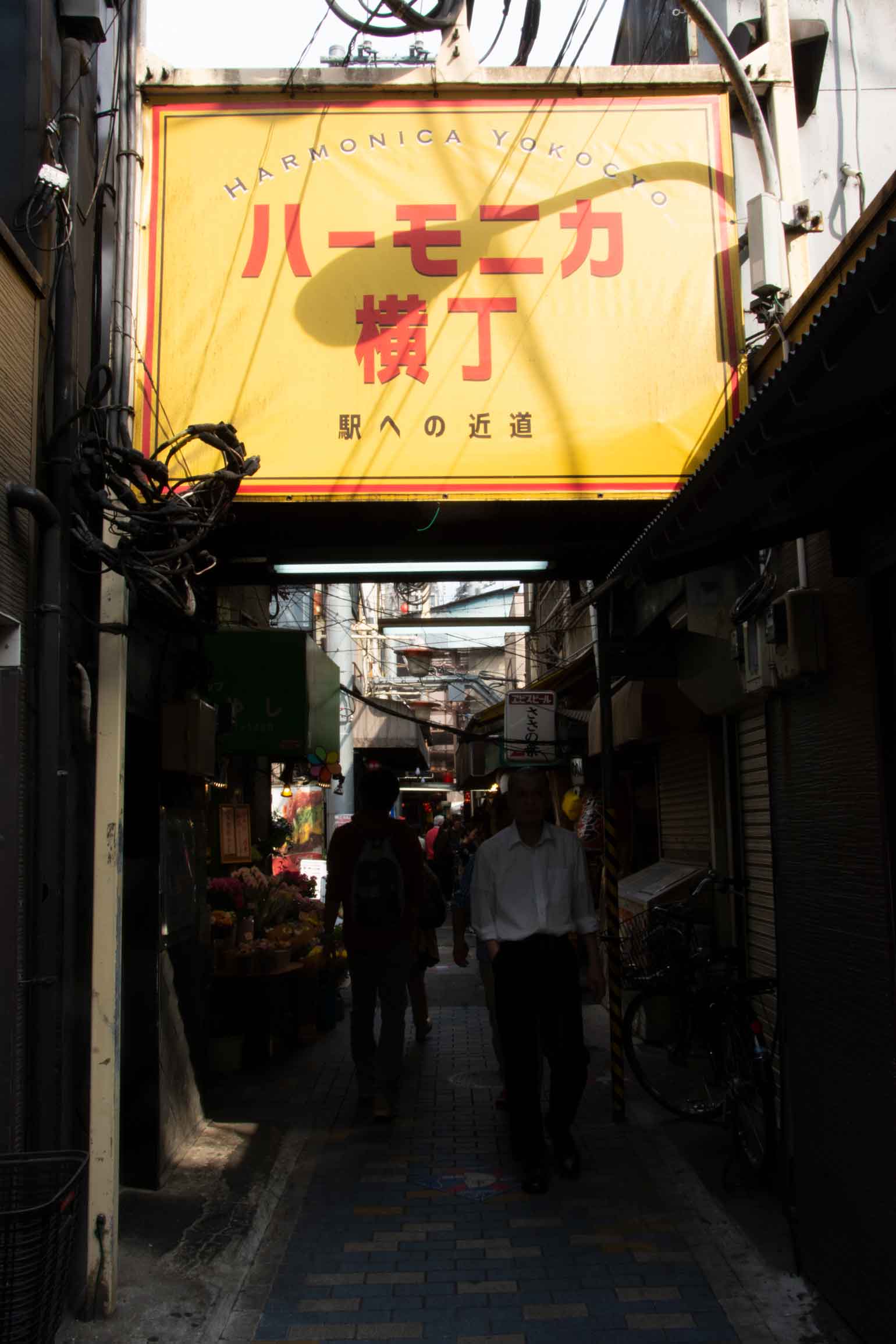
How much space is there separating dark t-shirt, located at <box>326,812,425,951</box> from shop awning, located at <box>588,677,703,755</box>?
76.9 inches

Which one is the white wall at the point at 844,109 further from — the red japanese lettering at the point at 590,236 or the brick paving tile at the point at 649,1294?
the brick paving tile at the point at 649,1294

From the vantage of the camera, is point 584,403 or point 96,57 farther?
point 584,403

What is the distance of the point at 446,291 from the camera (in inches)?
253

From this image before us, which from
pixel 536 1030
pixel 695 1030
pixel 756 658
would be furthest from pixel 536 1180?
pixel 756 658

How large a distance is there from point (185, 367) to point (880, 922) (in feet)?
15.2

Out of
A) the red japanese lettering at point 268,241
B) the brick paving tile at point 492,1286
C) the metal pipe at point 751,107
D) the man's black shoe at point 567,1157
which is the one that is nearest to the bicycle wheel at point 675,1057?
the man's black shoe at point 567,1157

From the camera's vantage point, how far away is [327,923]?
7816 millimetres

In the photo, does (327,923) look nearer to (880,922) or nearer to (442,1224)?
(442,1224)

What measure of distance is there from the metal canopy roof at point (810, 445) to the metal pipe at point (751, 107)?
90.3 inches

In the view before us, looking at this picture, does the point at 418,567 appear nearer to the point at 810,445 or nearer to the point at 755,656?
the point at 755,656

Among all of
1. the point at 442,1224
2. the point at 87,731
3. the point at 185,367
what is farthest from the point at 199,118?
the point at 442,1224

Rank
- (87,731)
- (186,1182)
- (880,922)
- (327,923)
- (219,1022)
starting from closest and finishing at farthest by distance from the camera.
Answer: (880,922), (87,731), (186,1182), (327,923), (219,1022)

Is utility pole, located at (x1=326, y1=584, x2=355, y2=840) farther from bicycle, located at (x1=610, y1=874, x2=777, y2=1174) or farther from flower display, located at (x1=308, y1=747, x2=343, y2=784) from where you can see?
bicycle, located at (x1=610, y1=874, x2=777, y2=1174)

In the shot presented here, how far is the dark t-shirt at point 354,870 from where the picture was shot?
749cm
